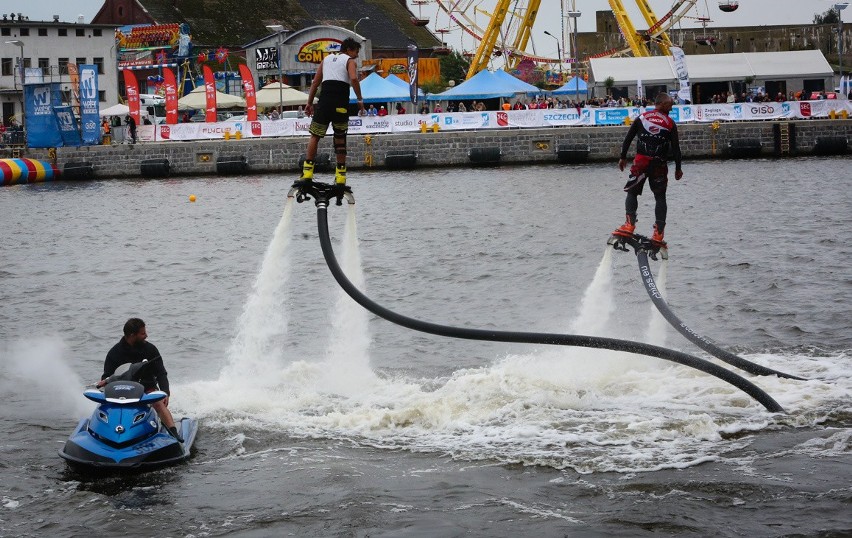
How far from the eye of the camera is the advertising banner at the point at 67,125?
178 feet

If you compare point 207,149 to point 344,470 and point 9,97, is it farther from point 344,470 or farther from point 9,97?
point 344,470

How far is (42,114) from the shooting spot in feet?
178

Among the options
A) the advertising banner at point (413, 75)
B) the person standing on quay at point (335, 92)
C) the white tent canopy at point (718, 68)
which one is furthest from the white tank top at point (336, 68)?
the white tent canopy at point (718, 68)

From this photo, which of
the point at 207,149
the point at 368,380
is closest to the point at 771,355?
the point at 368,380

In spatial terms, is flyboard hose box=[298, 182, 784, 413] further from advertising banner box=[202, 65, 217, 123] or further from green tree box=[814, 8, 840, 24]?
green tree box=[814, 8, 840, 24]

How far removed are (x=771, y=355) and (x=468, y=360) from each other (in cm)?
452

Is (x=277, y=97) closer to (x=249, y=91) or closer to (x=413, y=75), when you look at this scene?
(x=249, y=91)

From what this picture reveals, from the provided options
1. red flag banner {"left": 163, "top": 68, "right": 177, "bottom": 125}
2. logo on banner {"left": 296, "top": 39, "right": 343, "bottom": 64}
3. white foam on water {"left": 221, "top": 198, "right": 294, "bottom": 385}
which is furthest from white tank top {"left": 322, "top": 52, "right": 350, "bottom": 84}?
logo on banner {"left": 296, "top": 39, "right": 343, "bottom": 64}

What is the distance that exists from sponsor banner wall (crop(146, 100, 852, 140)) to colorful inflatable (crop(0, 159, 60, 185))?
175 inches

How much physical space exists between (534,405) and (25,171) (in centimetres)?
4381

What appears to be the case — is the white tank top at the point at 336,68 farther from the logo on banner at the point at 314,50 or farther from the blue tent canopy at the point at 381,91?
the logo on banner at the point at 314,50

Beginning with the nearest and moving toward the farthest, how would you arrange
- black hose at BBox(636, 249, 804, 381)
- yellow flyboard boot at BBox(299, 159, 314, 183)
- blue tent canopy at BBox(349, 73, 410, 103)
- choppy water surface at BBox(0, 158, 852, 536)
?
choppy water surface at BBox(0, 158, 852, 536), yellow flyboard boot at BBox(299, 159, 314, 183), black hose at BBox(636, 249, 804, 381), blue tent canopy at BBox(349, 73, 410, 103)

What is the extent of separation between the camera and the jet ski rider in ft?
43.8

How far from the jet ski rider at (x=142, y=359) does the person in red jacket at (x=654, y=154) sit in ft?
20.5
